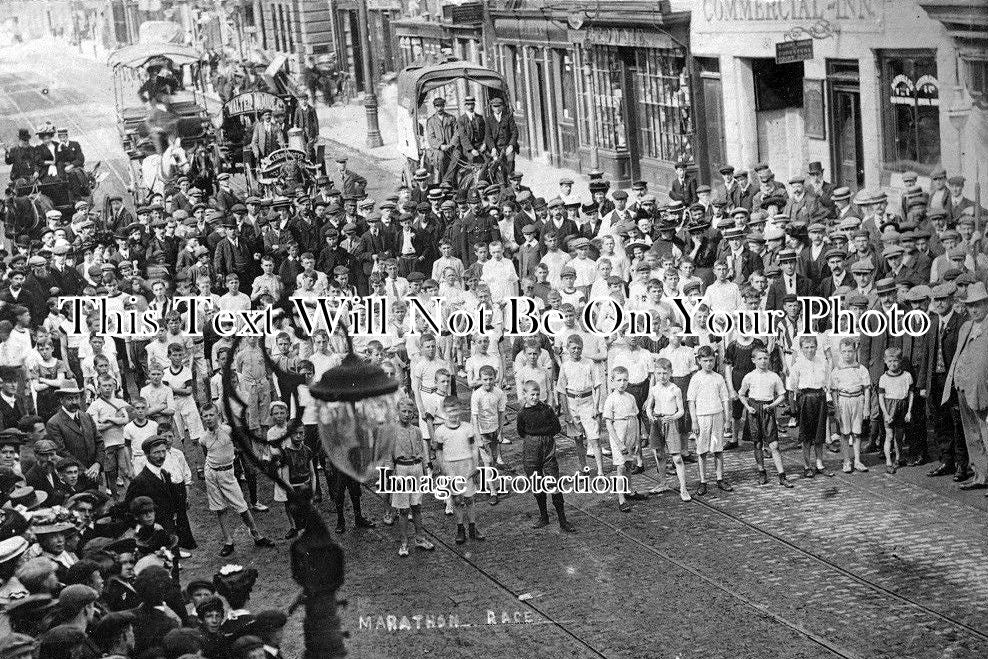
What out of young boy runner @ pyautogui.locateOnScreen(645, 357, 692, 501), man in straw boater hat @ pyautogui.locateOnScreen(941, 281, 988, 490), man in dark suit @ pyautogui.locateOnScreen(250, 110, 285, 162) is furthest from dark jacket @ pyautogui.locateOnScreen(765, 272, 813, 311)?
man in dark suit @ pyautogui.locateOnScreen(250, 110, 285, 162)

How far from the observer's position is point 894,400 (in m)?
14.8

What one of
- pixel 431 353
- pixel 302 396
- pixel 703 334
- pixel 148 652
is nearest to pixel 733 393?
pixel 703 334

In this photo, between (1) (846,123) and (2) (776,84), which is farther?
(2) (776,84)

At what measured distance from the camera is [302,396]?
15109mm

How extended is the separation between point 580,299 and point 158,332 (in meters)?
4.76

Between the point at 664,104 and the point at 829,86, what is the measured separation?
5.16 metres

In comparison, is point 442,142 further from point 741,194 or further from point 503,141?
point 741,194

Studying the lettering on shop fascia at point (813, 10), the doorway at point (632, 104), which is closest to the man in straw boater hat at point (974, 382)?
the lettering on shop fascia at point (813, 10)

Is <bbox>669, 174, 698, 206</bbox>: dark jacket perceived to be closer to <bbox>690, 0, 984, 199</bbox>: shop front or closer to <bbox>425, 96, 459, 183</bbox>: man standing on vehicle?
<bbox>690, 0, 984, 199</bbox>: shop front

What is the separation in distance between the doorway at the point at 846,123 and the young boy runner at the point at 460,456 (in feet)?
28.6

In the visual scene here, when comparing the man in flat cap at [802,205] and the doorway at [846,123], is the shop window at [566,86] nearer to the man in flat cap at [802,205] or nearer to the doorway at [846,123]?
the doorway at [846,123]

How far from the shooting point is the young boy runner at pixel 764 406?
14797 mm

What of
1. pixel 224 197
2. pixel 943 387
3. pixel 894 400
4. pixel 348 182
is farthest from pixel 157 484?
pixel 348 182

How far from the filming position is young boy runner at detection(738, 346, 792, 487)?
14.8m
